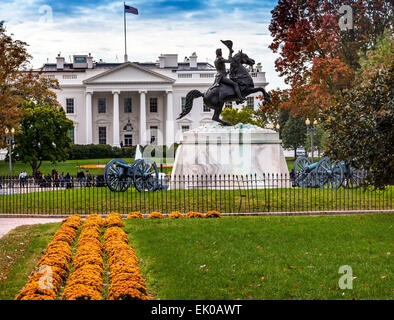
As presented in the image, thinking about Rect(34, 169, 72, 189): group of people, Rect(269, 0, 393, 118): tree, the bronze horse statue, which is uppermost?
A: Rect(269, 0, 393, 118): tree

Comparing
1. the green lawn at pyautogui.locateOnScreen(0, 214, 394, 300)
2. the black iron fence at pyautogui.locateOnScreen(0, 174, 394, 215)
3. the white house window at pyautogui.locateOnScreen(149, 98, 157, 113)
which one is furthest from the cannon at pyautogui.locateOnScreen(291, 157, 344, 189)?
the white house window at pyautogui.locateOnScreen(149, 98, 157, 113)

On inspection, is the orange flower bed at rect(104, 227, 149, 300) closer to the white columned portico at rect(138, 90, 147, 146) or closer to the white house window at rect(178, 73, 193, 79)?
the white columned portico at rect(138, 90, 147, 146)

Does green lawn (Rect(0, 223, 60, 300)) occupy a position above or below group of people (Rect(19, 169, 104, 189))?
below

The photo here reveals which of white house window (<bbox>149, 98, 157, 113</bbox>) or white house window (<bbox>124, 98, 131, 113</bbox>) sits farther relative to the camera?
white house window (<bbox>149, 98, 157, 113</bbox>)

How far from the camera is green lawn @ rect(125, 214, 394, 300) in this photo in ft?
22.6

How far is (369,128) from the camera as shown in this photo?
39.3 ft

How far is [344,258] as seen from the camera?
8367 millimetres

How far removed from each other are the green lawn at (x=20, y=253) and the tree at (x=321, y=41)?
1650 cm

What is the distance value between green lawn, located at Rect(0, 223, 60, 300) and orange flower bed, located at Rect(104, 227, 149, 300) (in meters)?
1.34

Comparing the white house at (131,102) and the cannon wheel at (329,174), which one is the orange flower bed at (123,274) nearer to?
the cannon wheel at (329,174)

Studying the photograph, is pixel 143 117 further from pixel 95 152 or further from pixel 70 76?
pixel 95 152

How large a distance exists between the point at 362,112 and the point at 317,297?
7097mm

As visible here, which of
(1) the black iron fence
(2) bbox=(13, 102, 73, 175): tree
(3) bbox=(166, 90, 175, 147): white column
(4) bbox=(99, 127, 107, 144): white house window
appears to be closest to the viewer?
(1) the black iron fence

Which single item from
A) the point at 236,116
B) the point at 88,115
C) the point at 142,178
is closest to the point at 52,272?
the point at 142,178
